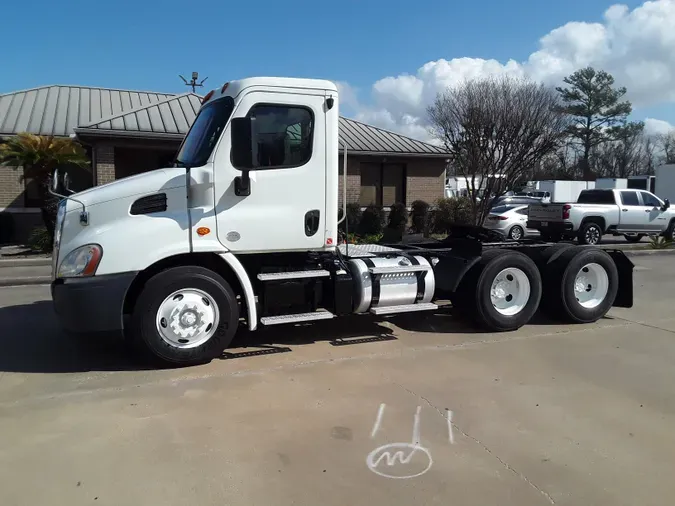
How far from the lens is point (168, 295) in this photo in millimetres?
5797

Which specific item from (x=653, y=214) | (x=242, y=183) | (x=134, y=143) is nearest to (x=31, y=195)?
(x=134, y=143)

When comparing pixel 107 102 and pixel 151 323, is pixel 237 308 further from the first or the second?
pixel 107 102

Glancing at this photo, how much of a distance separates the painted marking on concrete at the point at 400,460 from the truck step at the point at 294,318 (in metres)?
2.26

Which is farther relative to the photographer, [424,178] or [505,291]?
[424,178]

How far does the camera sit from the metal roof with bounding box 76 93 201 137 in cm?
1683

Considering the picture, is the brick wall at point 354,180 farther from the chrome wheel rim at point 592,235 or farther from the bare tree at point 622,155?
the bare tree at point 622,155

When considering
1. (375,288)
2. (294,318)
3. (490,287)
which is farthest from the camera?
(490,287)

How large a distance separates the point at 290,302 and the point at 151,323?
5.05 ft

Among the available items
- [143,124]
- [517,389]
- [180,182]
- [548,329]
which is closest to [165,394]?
[180,182]

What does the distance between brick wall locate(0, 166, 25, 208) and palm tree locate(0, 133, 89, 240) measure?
2.49 meters

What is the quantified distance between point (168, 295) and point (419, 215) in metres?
16.0

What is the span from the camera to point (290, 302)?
21.4 feet

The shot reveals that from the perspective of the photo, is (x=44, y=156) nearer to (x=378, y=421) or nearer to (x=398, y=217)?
(x=398, y=217)

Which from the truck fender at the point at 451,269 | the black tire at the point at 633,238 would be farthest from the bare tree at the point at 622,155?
the truck fender at the point at 451,269
